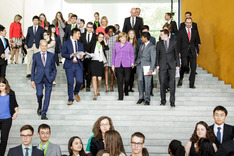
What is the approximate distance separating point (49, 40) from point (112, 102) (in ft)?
8.69

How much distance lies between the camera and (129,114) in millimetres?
7199

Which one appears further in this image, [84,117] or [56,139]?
Answer: [84,117]

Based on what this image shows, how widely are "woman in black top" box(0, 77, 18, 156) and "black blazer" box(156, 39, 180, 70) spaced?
3.49 m

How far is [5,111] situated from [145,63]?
11.7ft

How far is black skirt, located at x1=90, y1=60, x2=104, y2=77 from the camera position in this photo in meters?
8.13

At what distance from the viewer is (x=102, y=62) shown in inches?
328

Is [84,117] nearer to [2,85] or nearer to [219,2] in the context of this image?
[2,85]

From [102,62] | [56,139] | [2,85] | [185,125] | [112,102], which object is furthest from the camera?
[102,62]

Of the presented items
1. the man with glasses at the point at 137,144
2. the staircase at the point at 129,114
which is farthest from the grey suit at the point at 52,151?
the staircase at the point at 129,114

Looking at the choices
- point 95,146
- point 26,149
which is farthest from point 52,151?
point 95,146

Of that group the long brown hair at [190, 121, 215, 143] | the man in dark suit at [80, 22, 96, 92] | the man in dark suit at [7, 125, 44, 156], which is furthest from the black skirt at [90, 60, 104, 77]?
the long brown hair at [190, 121, 215, 143]

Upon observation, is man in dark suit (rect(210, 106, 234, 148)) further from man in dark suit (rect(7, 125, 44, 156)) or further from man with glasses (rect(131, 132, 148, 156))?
man in dark suit (rect(7, 125, 44, 156))

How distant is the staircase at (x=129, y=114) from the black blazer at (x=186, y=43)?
2.74ft

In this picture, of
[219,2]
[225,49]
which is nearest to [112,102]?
[225,49]
